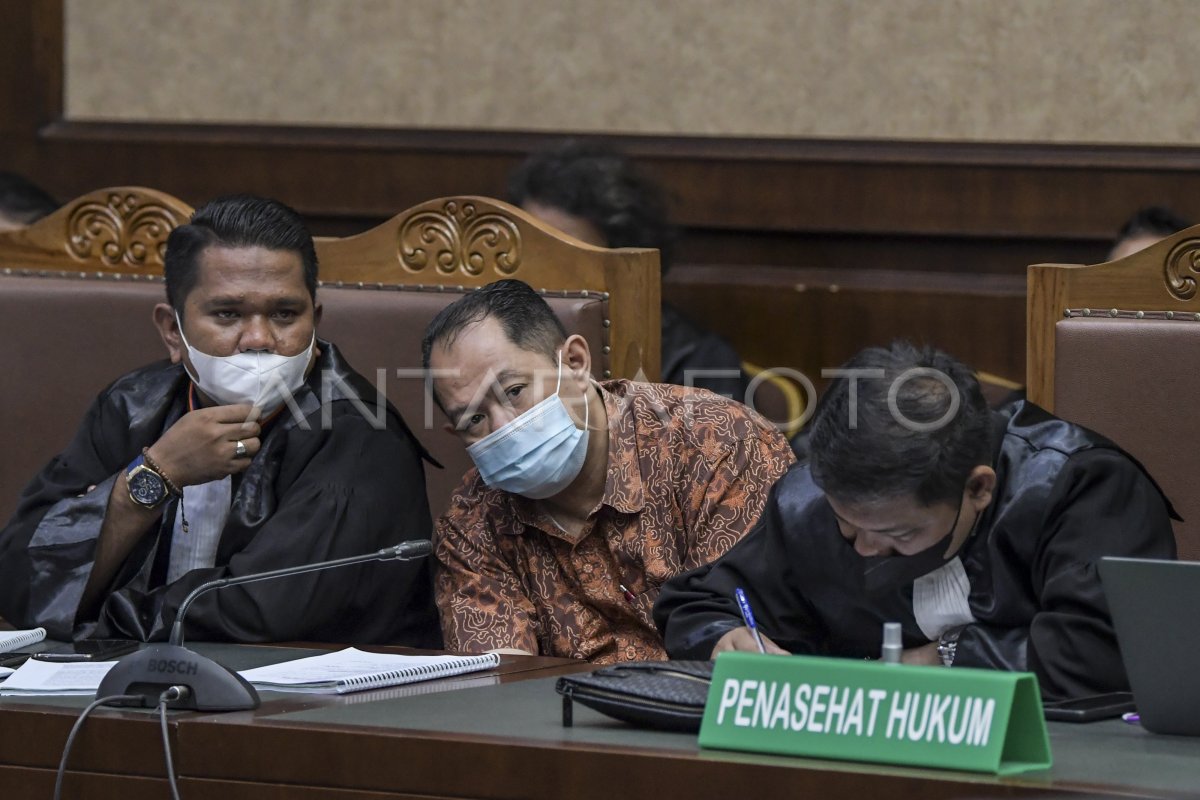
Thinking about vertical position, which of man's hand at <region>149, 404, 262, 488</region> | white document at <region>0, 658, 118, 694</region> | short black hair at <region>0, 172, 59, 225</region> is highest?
short black hair at <region>0, 172, 59, 225</region>

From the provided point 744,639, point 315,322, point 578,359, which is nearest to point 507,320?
point 578,359

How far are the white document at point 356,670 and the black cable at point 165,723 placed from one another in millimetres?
151

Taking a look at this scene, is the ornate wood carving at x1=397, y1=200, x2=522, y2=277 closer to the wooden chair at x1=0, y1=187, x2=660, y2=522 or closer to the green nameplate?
the wooden chair at x1=0, y1=187, x2=660, y2=522

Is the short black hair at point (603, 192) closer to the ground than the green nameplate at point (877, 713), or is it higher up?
higher up

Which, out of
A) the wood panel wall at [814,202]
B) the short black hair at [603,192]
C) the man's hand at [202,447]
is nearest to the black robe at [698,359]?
the short black hair at [603,192]

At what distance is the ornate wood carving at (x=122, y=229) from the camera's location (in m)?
3.36

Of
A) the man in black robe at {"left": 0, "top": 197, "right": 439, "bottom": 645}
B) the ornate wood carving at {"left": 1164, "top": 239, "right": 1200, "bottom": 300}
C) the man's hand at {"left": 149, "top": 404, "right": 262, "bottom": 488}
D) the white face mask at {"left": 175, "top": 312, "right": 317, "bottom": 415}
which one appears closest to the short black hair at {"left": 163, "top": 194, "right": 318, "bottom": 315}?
the man in black robe at {"left": 0, "top": 197, "right": 439, "bottom": 645}

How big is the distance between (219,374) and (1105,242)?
6.10ft

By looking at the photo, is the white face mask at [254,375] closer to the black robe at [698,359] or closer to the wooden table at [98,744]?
the wooden table at [98,744]

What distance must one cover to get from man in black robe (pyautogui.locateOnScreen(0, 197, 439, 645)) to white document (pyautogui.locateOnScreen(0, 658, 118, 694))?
34cm

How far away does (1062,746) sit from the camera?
1602 mm

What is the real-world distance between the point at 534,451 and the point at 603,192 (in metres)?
1.28

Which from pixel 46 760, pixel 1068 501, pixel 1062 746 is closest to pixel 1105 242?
pixel 1068 501

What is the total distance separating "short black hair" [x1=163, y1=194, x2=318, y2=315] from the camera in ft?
8.77
